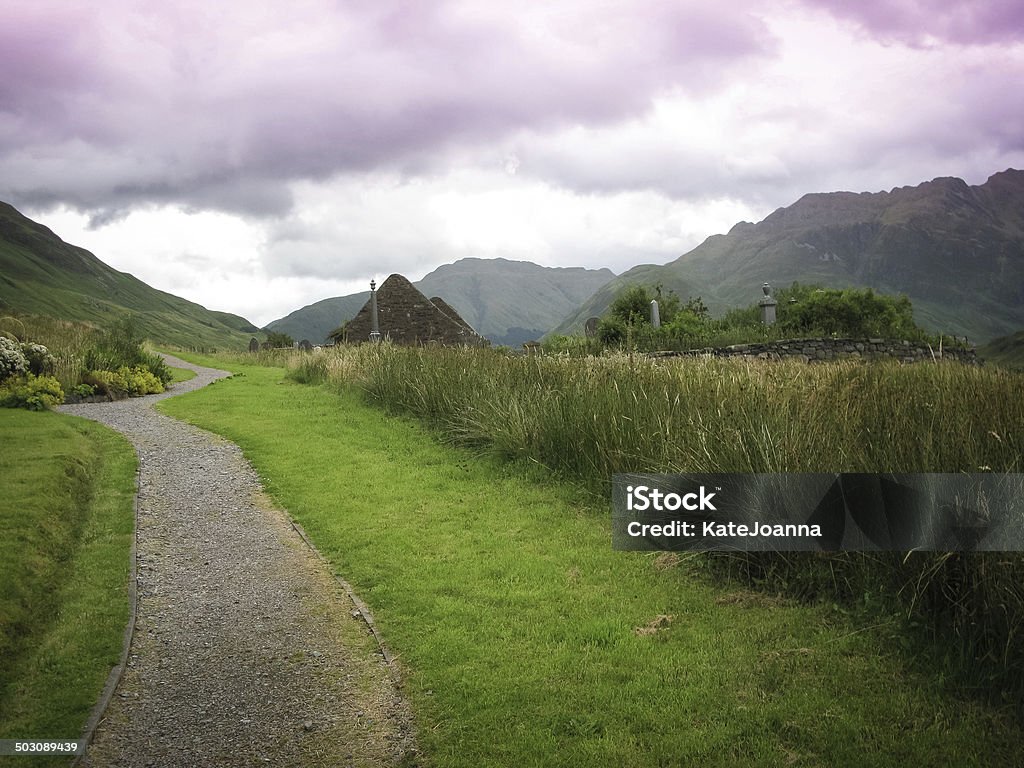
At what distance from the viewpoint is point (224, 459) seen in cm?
1072

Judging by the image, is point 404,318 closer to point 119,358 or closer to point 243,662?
point 119,358

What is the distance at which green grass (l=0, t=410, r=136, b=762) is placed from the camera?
13.6ft

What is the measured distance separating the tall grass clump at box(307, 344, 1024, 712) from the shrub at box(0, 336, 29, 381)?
11344mm

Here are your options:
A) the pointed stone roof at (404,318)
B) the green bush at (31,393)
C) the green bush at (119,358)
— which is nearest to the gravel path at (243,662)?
the green bush at (31,393)

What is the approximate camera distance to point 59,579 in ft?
19.5

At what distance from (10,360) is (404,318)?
69.3 ft

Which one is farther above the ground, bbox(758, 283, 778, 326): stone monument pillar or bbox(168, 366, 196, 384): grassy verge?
bbox(758, 283, 778, 326): stone monument pillar

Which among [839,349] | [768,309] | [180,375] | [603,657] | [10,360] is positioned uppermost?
[768,309]

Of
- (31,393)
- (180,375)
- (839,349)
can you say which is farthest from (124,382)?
(839,349)

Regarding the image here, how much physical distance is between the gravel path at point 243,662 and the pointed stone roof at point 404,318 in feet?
91.0

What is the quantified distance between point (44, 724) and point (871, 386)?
6377 mm

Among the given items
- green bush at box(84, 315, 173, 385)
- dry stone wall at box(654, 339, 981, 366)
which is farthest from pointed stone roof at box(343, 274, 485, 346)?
dry stone wall at box(654, 339, 981, 366)

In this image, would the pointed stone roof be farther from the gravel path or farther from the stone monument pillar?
the gravel path

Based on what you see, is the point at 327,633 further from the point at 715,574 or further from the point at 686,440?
the point at 686,440
